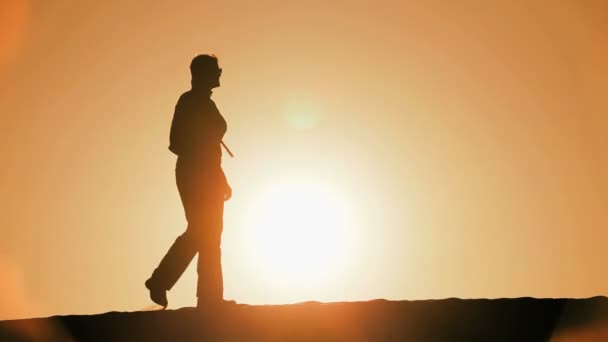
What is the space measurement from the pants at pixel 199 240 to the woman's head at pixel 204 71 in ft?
2.72

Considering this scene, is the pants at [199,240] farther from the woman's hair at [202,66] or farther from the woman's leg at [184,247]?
the woman's hair at [202,66]

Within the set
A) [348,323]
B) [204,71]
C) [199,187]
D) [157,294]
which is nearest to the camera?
[348,323]

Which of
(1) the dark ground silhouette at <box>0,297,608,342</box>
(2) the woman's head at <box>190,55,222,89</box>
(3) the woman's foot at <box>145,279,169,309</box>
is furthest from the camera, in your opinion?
(2) the woman's head at <box>190,55,222,89</box>

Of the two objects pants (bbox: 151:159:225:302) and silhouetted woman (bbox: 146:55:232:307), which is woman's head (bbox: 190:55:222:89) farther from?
pants (bbox: 151:159:225:302)

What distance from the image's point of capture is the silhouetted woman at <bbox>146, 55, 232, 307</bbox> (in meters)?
7.41

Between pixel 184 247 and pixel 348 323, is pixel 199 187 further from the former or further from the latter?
pixel 348 323

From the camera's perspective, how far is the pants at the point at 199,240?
740cm

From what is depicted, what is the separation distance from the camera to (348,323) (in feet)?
21.6

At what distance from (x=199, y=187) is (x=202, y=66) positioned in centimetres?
122

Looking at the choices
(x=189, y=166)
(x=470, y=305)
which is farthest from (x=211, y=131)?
(x=470, y=305)

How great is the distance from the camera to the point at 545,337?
6.40 metres

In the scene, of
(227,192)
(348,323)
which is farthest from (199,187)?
(348,323)

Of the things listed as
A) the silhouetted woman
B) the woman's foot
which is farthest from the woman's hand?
the woman's foot

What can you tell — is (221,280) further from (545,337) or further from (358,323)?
(545,337)
